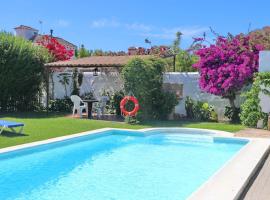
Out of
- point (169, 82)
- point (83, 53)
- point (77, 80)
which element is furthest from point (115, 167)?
point (83, 53)

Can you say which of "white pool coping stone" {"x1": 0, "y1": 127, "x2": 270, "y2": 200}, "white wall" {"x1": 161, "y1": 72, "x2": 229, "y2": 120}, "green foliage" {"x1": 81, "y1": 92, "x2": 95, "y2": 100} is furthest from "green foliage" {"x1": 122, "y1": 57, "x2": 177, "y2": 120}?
"white pool coping stone" {"x1": 0, "y1": 127, "x2": 270, "y2": 200}

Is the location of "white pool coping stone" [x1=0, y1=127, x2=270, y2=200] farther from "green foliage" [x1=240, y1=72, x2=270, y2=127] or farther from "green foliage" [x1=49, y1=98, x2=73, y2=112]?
"green foliage" [x1=49, y1=98, x2=73, y2=112]

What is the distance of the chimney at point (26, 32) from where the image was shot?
50684mm

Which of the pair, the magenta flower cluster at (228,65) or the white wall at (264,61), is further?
the magenta flower cluster at (228,65)

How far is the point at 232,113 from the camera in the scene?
18438mm

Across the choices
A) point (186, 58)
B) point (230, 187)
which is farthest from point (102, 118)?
point (186, 58)

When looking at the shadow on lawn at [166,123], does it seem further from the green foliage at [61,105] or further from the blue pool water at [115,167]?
the green foliage at [61,105]

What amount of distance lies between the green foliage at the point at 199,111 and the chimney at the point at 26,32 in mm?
36189

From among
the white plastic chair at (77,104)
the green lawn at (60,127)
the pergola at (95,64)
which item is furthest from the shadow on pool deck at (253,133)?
the white plastic chair at (77,104)

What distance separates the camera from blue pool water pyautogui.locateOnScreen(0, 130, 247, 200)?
26.9 feet

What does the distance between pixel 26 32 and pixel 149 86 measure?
1462 inches

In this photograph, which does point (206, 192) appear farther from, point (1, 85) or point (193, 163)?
point (1, 85)

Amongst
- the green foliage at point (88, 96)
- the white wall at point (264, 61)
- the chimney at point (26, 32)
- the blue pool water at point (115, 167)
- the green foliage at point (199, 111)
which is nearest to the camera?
the blue pool water at point (115, 167)

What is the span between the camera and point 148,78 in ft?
61.0
